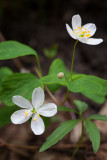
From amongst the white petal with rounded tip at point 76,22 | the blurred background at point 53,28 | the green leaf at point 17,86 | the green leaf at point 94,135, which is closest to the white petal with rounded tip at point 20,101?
the green leaf at point 17,86

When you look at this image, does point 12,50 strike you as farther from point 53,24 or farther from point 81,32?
point 53,24

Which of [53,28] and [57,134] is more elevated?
[57,134]

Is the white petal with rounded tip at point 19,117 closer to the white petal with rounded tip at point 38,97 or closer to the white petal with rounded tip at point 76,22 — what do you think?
the white petal with rounded tip at point 38,97

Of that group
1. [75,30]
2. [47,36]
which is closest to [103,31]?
[47,36]

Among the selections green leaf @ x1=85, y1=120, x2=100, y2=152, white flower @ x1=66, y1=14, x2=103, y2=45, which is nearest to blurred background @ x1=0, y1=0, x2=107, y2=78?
white flower @ x1=66, y1=14, x2=103, y2=45

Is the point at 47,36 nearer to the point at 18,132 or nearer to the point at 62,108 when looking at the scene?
the point at 18,132

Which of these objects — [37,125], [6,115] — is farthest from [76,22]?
[6,115]

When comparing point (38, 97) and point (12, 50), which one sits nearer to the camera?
point (38, 97)
